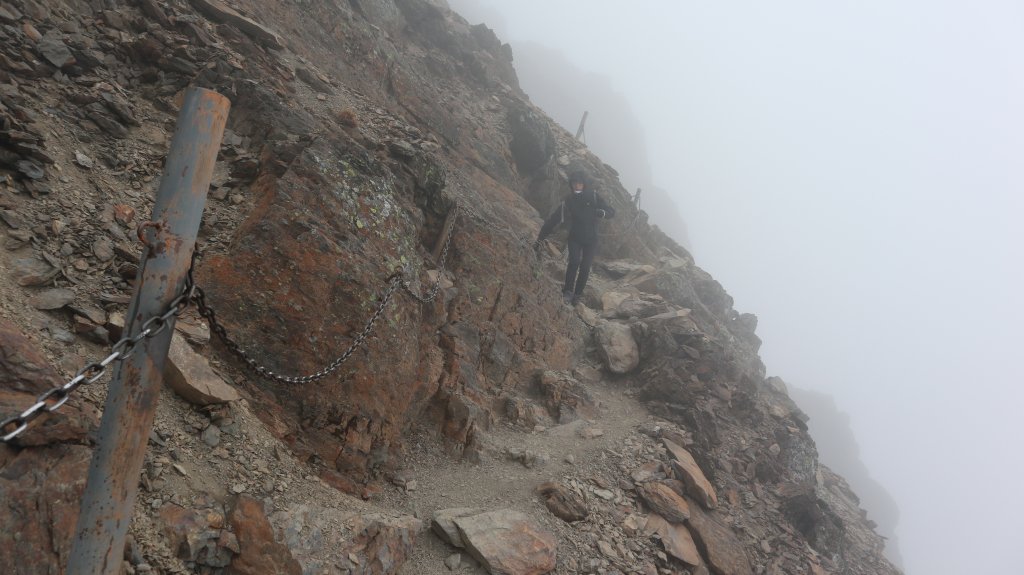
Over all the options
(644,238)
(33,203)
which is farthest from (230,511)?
(644,238)

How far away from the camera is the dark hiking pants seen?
503 inches

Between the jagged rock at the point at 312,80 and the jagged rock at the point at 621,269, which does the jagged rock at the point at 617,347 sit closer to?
the jagged rock at the point at 621,269

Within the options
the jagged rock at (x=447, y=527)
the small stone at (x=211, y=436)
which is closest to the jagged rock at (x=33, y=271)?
the small stone at (x=211, y=436)

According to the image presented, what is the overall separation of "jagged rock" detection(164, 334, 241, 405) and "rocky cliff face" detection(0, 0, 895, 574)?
0.04m

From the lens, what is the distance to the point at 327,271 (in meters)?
6.16

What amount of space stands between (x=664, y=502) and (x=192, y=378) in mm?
7408

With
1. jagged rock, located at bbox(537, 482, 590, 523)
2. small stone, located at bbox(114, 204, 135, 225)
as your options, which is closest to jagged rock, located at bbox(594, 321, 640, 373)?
jagged rock, located at bbox(537, 482, 590, 523)

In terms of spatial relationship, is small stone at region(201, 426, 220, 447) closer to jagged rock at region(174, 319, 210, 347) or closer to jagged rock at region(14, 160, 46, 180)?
jagged rock at region(174, 319, 210, 347)

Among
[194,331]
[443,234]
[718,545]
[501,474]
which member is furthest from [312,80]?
[718,545]

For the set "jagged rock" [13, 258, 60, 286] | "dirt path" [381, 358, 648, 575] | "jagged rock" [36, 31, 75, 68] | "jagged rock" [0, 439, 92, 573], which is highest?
"jagged rock" [36, 31, 75, 68]

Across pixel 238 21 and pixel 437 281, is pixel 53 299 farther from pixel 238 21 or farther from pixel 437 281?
pixel 238 21

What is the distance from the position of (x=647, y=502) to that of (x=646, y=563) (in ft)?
3.90

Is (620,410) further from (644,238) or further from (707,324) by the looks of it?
(644,238)

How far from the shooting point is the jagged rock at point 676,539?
302 inches
